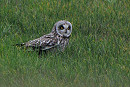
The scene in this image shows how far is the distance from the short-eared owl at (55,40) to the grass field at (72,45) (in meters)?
0.19

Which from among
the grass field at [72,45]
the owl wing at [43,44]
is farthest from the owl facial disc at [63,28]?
the grass field at [72,45]

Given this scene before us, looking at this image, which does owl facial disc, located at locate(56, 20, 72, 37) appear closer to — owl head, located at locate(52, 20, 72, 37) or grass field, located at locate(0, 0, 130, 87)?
owl head, located at locate(52, 20, 72, 37)

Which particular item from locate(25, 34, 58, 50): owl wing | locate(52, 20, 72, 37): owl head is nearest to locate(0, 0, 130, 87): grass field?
locate(25, 34, 58, 50): owl wing

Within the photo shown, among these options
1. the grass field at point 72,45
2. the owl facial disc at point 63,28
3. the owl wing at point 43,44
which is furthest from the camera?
the owl facial disc at point 63,28

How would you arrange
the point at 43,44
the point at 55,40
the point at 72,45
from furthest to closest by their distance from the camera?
1. the point at 72,45
2. the point at 55,40
3. the point at 43,44

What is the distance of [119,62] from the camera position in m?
6.71

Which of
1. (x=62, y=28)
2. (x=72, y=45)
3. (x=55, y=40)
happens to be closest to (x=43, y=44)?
(x=55, y=40)

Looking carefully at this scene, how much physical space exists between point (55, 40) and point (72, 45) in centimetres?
50

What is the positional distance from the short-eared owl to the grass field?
187 mm

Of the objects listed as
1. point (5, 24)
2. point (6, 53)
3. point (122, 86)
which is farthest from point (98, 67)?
point (5, 24)

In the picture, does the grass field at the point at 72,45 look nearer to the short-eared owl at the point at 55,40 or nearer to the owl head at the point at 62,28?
the short-eared owl at the point at 55,40

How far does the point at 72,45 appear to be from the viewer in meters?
7.80

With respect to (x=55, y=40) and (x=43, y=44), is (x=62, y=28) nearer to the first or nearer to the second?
(x=55, y=40)

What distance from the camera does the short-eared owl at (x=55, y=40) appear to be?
7.39 m
